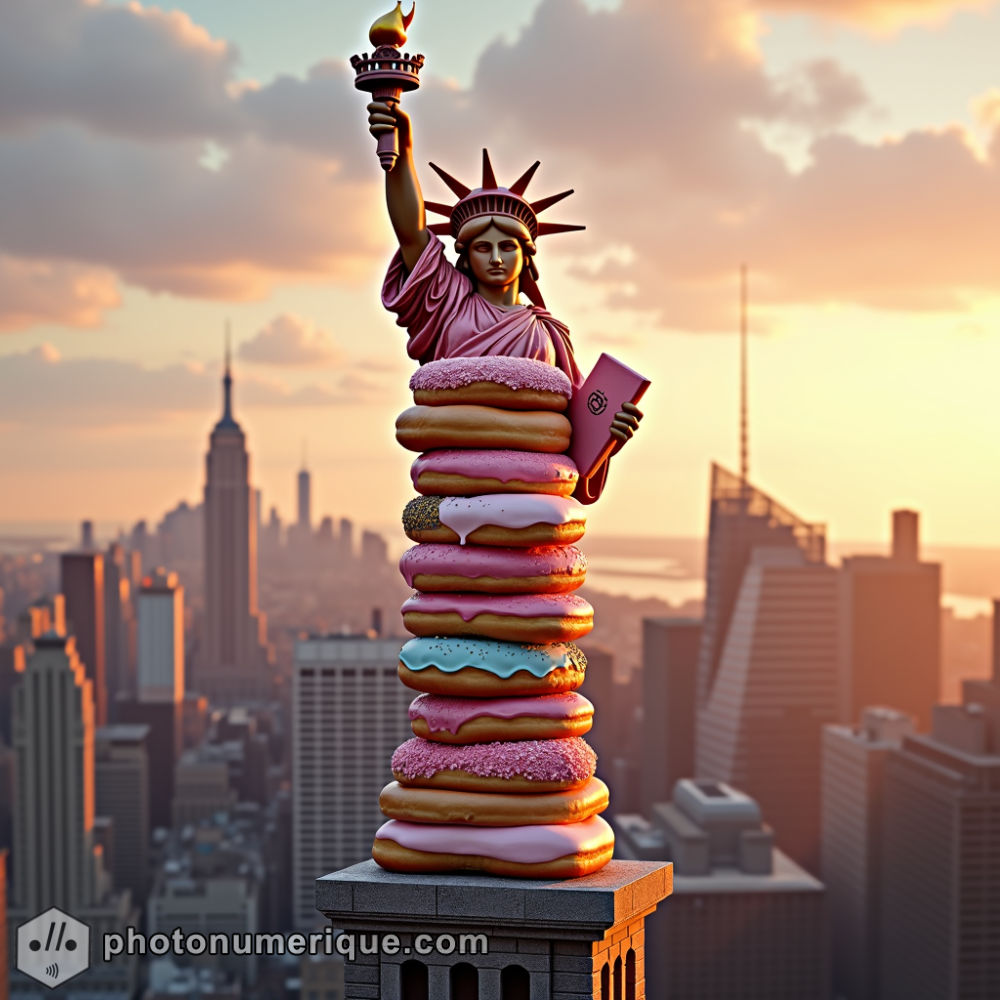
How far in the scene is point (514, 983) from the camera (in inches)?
537

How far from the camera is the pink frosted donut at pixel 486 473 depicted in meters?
14.4

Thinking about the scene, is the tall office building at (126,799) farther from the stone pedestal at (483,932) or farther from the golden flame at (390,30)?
the golden flame at (390,30)

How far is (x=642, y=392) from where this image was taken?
14781 millimetres

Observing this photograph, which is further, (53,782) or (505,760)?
(53,782)

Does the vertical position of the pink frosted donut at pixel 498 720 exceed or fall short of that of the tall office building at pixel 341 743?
it exceeds it

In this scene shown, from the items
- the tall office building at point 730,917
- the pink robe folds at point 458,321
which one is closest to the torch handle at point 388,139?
the pink robe folds at point 458,321

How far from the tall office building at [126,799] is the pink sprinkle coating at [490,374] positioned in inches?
6194

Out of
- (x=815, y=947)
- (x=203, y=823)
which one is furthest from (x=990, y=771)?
(x=203, y=823)

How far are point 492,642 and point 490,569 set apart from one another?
61cm

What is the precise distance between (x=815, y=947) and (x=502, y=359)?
12884cm

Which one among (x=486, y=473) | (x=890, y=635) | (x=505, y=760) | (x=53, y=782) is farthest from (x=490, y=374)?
(x=890, y=635)

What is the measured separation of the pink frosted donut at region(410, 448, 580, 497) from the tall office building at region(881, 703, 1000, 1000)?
122108 mm

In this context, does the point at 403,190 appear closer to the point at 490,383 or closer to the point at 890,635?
the point at 490,383

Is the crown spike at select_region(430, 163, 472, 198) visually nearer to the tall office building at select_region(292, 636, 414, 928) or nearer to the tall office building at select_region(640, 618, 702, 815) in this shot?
the tall office building at select_region(292, 636, 414, 928)
